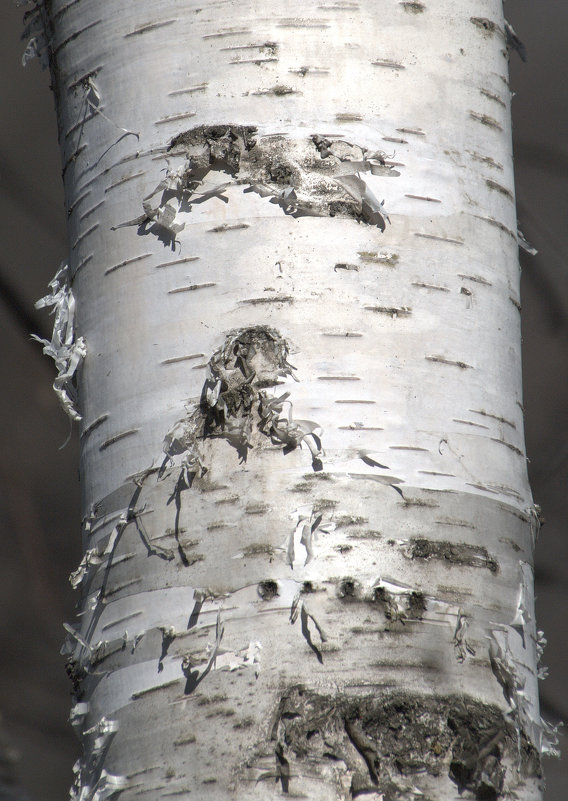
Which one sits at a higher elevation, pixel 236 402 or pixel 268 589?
pixel 236 402

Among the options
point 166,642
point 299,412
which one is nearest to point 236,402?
point 299,412

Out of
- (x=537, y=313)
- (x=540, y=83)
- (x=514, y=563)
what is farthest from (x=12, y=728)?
(x=514, y=563)

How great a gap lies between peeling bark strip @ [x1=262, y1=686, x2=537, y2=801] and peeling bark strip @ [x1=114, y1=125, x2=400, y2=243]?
1.12ft

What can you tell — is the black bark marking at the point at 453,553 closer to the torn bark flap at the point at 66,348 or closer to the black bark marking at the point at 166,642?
the black bark marking at the point at 166,642

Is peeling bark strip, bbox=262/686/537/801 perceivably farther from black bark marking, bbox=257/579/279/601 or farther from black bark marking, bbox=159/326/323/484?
black bark marking, bbox=159/326/323/484

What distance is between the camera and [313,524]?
2.10 feet

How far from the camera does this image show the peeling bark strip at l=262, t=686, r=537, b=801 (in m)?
0.60

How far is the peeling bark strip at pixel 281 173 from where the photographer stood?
701mm

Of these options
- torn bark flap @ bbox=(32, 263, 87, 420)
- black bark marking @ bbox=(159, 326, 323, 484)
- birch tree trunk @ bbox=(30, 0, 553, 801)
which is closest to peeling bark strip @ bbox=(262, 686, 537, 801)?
birch tree trunk @ bbox=(30, 0, 553, 801)

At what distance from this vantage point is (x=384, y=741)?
1.99 feet

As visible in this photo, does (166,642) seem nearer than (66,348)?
Yes

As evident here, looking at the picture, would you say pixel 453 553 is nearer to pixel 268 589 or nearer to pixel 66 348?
pixel 268 589

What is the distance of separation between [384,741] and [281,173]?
1.34 feet

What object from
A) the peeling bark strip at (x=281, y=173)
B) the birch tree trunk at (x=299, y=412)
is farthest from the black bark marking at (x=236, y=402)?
the peeling bark strip at (x=281, y=173)
